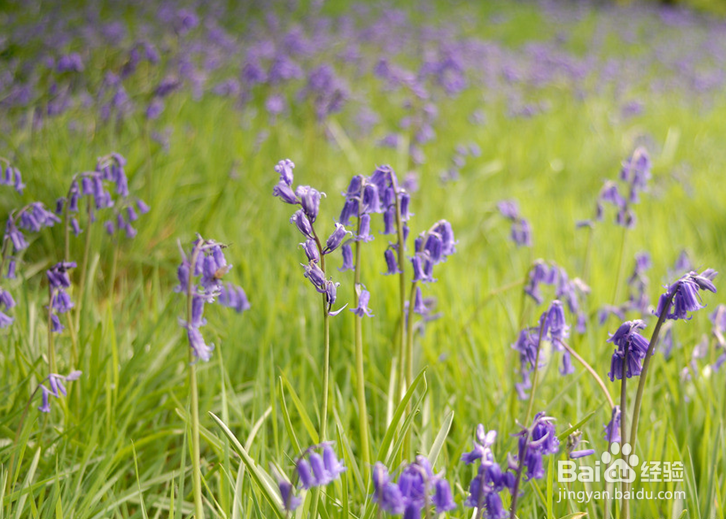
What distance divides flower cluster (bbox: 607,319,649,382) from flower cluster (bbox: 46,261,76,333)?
1.65 m

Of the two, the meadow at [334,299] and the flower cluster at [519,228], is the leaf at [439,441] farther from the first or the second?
the flower cluster at [519,228]

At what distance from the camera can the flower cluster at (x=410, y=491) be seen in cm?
109

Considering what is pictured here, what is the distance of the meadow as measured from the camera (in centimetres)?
164

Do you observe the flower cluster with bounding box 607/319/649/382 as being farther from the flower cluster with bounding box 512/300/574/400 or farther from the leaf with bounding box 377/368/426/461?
the leaf with bounding box 377/368/426/461

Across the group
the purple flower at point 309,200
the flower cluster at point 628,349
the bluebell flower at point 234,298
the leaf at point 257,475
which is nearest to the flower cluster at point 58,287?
the bluebell flower at point 234,298

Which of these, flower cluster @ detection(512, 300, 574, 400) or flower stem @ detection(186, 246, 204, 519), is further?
flower cluster @ detection(512, 300, 574, 400)

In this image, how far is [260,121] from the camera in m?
6.04

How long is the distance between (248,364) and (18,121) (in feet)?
12.7

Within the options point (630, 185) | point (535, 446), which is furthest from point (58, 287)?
point (630, 185)

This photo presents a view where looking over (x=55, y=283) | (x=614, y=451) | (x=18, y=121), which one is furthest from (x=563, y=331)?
(x=18, y=121)

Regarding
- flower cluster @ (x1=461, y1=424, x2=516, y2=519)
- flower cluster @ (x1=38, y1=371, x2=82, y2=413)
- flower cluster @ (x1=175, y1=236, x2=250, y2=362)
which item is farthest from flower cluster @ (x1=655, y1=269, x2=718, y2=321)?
flower cluster @ (x1=38, y1=371, x2=82, y2=413)

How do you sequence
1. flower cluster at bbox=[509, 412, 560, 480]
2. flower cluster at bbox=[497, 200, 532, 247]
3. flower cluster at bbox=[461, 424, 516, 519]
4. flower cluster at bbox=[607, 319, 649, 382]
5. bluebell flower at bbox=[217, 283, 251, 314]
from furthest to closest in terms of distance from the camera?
flower cluster at bbox=[497, 200, 532, 247], bluebell flower at bbox=[217, 283, 251, 314], flower cluster at bbox=[607, 319, 649, 382], flower cluster at bbox=[509, 412, 560, 480], flower cluster at bbox=[461, 424, 516, 519]

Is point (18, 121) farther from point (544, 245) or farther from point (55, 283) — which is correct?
point (544, 245)

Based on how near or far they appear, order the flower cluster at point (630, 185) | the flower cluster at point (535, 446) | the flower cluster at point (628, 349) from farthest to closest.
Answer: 1. the flower cluster at point (630, 185)
2. the flower cluster at point (628, 349)
3. the flower cluster at point (535, 446)
